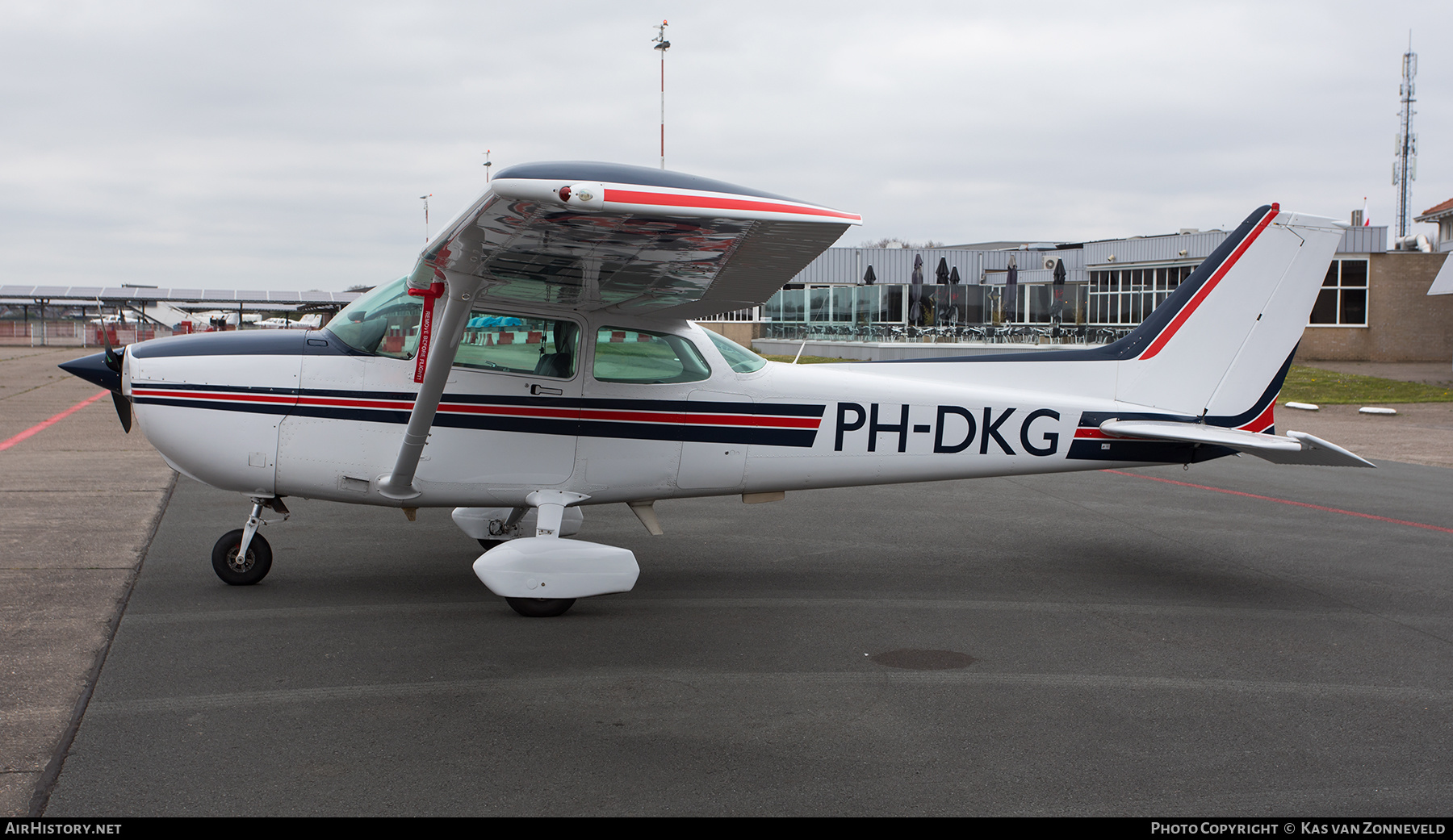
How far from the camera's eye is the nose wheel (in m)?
6.08

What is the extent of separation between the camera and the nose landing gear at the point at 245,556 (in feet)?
19.9

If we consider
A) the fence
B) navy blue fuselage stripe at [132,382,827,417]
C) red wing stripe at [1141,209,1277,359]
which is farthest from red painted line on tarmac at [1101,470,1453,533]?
the fence

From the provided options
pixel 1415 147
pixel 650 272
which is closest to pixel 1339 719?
pixel 650 272

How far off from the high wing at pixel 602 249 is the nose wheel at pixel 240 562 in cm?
96

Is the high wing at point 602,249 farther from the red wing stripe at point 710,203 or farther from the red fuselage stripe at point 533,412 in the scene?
the red fuselage stripe at point 533,412

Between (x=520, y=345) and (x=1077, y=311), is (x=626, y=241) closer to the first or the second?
(x=520, y=345)

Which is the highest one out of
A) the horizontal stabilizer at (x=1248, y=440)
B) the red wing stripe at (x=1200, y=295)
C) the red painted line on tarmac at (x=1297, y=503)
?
the red wing stripe at (x=1200, y=295)

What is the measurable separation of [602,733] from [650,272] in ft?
8.09

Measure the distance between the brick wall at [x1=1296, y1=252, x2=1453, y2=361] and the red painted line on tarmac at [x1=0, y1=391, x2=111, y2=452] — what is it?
34517 millimetres

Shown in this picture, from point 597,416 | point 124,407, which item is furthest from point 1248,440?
point 124,407

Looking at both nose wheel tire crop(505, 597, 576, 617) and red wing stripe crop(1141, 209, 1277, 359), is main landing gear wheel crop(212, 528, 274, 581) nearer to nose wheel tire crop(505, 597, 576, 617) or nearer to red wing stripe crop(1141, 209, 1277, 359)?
nose wheel tire crop(505, 597, 576, 617)

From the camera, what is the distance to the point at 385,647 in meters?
5.00

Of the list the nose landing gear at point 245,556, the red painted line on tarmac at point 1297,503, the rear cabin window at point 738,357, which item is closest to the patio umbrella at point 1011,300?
the red painted line on tarmac at point 1297,503

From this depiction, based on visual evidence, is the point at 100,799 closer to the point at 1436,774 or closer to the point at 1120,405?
the point at 1436,774
